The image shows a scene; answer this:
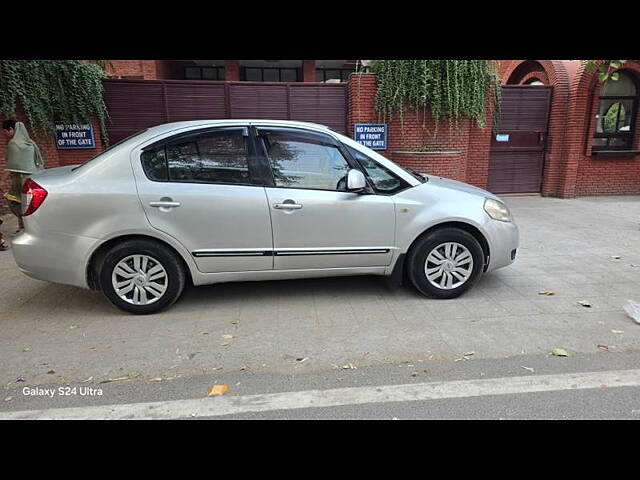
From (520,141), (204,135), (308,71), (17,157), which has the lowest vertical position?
(17,157)

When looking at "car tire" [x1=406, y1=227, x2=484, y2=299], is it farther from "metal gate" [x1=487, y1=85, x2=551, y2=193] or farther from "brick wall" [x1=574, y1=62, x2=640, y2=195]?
"brick wall" [x1=574, y1=62, x2=640, y2=195]

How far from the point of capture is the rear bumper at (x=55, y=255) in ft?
11.3

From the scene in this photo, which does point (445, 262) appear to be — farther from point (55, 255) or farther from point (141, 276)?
point (55, 255)

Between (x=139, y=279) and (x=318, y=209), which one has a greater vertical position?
(x=318, y=209)

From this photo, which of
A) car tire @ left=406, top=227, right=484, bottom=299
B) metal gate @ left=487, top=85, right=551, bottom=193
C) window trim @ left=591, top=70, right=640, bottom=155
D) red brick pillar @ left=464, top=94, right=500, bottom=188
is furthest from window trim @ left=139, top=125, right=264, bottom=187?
window trim @ left=591, top=70, right=640, bottom=155

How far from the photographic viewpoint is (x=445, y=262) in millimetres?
3934

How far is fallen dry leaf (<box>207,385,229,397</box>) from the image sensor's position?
2.61 metres

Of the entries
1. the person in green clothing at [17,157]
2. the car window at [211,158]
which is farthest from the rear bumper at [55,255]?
the person in green clothing at [17,157]

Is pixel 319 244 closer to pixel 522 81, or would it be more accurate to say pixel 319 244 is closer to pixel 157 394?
pixel 157 394

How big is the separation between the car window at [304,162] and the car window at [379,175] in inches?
5.7

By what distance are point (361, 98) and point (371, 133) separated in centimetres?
77

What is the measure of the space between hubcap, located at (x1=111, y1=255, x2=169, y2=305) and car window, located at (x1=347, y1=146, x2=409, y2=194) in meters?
2.06

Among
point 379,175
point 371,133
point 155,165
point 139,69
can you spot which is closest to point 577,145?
point 371,133
